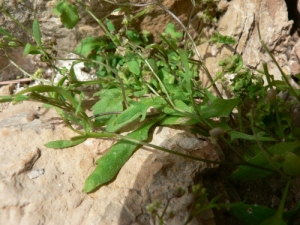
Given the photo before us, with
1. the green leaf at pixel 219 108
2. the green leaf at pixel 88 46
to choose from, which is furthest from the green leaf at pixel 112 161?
the green leaf at pixel 88 46

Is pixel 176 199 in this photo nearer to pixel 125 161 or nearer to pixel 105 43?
pixel 125 161

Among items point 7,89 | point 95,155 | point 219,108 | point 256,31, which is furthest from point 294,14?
point 7,89

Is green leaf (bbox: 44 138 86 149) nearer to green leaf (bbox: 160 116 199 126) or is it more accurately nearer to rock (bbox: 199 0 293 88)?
green leaf (bbox: 160 116 199 126)

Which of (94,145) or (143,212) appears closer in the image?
(143,212)

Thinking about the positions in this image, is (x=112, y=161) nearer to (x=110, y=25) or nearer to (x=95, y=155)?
(x=95, y=155)

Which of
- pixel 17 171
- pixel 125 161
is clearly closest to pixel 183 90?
pixel 125 161

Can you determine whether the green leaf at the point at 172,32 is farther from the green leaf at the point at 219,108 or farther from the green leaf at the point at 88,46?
the green leaf at the point at 219,108

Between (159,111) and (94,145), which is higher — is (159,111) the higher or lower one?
the higher one
